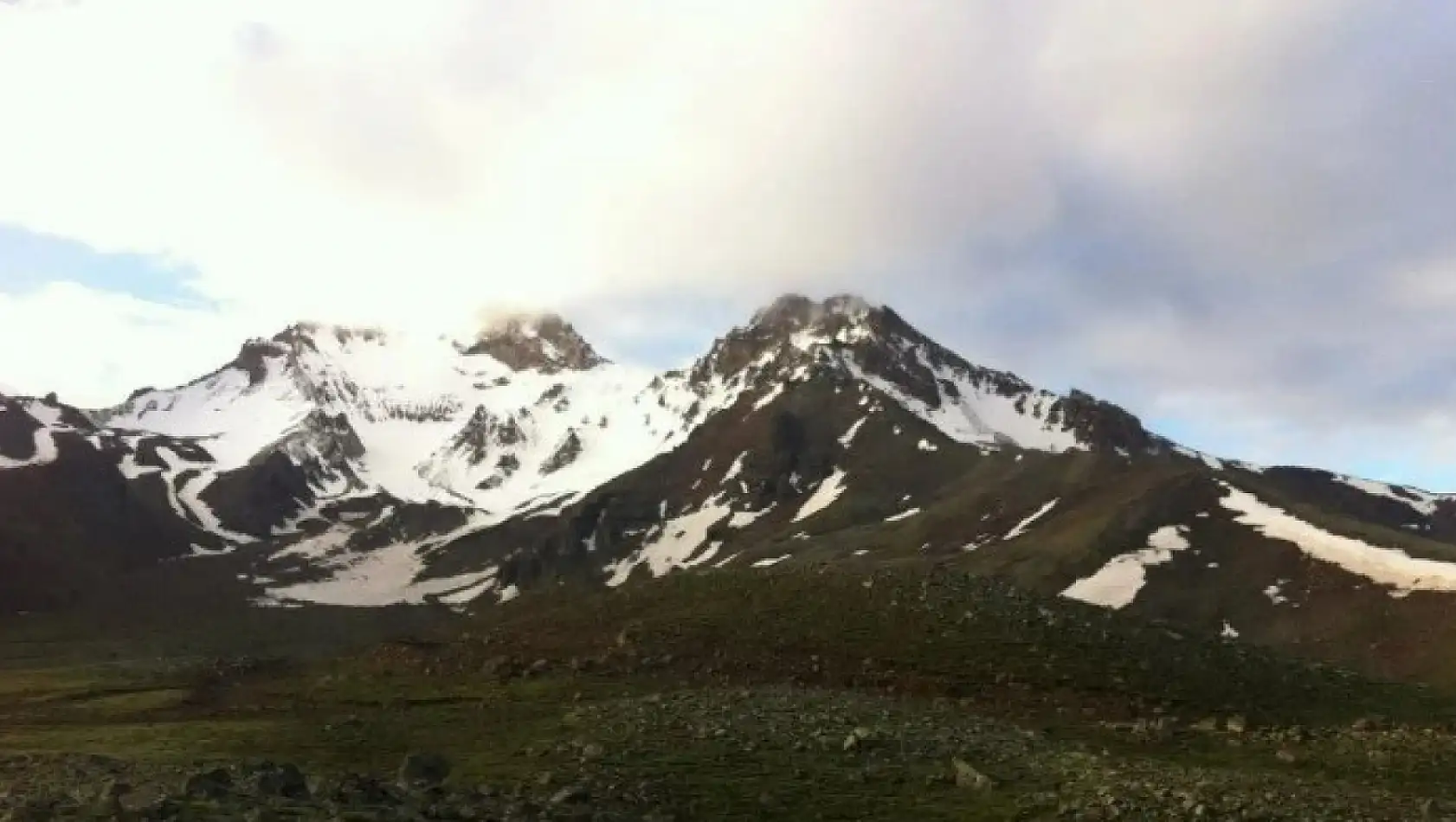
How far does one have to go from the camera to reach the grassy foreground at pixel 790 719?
29.0 m

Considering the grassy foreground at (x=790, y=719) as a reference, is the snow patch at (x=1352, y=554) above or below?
above

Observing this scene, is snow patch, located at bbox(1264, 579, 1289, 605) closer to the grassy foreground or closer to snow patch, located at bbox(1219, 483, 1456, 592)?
snow patch, located at bbox(1219, 483, 1456, 592)

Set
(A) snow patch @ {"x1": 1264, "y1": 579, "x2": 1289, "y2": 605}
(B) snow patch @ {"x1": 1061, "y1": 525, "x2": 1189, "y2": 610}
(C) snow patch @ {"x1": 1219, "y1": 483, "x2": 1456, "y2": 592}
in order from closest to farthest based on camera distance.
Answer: (C) snow patch @ {"x1": 1219, "y1": 483, "x2": 1456, "y2": 592}
(A) snow patch @ {"x1": 1264, "y1": 579, "x2": 1289, "y2": 605}
(B) snow patch @ {"x1": 1061, "y1": 525, "x2": 1189, "y2": 610}

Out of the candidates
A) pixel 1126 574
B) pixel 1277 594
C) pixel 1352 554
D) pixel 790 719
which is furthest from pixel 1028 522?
pixel 790 719

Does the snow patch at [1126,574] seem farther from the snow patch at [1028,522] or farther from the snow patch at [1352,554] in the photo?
the snow patch at [1028,522]

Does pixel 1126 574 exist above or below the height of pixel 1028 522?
below

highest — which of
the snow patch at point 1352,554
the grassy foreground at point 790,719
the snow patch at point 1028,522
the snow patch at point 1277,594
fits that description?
the snow patch at point 1028,522

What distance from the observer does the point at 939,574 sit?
65.6m

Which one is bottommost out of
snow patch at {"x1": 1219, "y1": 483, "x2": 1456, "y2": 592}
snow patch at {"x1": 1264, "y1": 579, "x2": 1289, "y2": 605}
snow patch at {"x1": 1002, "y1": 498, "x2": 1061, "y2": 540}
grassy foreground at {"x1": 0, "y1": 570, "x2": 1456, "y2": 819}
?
grassy foreground at {"x1": 0, "y1": 570, "x2": 1456, "y2": 819}

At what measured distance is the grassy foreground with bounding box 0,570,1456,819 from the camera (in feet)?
95.1

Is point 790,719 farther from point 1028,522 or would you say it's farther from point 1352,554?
point 1028,522

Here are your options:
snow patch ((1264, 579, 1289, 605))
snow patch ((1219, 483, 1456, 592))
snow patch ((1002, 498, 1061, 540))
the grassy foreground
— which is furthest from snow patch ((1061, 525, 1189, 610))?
the grassy foreground

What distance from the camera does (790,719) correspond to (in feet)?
127

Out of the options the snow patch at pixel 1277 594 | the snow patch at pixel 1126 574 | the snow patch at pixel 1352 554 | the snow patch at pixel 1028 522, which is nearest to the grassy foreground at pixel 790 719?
the snow patch at pixel 1352 554
